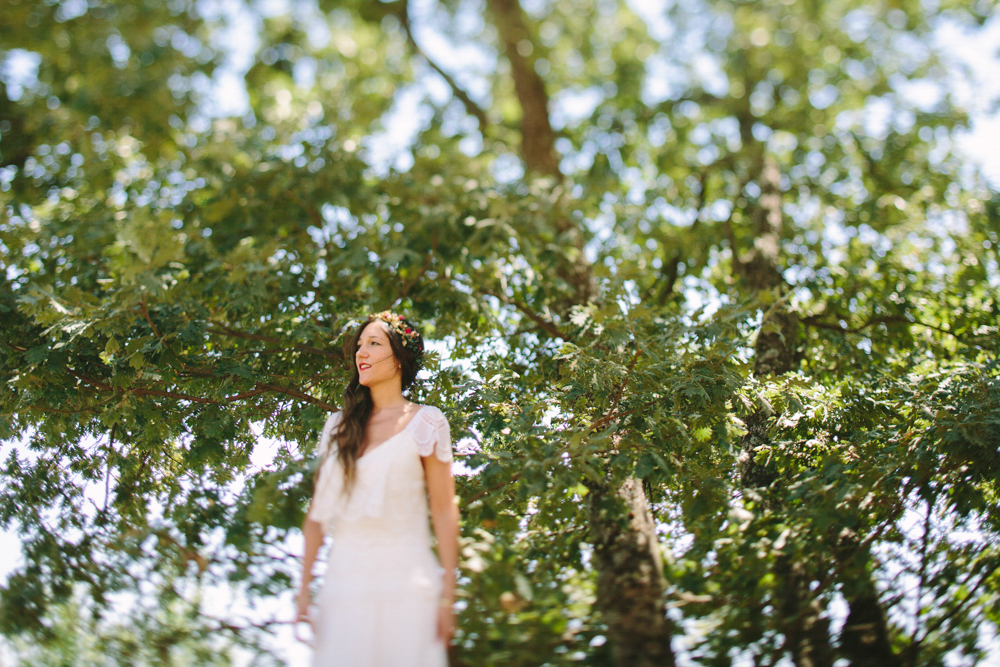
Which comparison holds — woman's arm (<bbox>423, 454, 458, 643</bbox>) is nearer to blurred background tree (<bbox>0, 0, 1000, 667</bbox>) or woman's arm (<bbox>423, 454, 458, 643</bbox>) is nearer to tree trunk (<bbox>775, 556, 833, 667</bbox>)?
blurred background tree (<bbox>0, 0, 1000, 667</bbox>)

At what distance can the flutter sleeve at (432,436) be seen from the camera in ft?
9.51

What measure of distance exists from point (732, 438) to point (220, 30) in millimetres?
10313

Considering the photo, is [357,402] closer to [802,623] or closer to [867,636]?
[802,623]

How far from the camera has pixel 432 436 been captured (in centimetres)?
292

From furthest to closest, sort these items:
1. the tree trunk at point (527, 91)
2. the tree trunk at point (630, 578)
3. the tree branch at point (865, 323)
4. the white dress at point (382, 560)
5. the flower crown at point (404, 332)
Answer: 1. the tree trunk at point (527, 91)
2. the tree branch at point (865, 323)
3. the flower crown at point (404, 332)
4. the tree trunk at point (630, 578)
5. the white dress at point (382, 560)

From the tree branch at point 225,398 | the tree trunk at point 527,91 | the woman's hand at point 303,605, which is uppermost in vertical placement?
the tree trunk at point 527,91

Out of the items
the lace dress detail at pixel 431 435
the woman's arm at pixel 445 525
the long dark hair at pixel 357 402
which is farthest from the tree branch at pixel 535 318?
the woman's arm at pixel 445 525

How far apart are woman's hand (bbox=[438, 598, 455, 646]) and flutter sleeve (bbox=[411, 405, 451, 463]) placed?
56cm

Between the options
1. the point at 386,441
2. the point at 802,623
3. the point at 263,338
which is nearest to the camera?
the point at 386,441

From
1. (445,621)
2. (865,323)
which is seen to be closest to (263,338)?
(445,621)

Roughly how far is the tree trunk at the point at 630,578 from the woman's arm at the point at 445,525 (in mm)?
960

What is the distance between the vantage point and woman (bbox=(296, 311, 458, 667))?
253cm

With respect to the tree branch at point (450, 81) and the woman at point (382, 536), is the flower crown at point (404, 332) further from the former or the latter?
the tree branch at point (450, 81)

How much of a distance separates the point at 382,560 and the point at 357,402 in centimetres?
81
